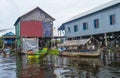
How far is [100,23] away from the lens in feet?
124

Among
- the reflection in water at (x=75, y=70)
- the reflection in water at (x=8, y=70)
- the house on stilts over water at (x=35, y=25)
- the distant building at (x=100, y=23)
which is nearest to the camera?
the reflection in water at (x=75, y=70)

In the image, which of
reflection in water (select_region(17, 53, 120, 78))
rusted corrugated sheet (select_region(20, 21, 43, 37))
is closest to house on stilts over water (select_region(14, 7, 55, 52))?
rusted corrugated sheet (select_region(20, 21, 43, 37))

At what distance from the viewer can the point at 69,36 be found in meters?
52.4

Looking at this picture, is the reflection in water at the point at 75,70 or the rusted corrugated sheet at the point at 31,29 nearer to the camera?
the reflection in water at the point at 75,70

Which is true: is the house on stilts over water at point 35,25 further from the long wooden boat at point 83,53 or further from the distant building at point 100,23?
the long wooden boat at point 83,53

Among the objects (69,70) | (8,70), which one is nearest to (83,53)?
(69,70)

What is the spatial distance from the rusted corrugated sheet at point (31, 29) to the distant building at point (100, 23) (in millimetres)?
7875

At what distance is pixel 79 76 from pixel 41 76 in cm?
280

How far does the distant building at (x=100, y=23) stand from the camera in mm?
33906

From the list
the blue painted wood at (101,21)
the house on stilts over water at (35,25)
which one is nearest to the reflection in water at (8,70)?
the blue painted wood at (101,21)

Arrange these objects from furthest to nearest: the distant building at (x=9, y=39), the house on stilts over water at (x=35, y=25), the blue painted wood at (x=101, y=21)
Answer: the distant building at (x=9, y=39) < the house on stilts over water at (x=35, y=25) < the blue painted wood at (x=101, y=21)

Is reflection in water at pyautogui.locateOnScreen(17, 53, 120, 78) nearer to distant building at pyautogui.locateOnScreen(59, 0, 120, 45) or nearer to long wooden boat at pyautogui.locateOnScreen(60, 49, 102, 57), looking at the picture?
long wooden boat at pyautogui.locateOnScreen(60, 49, 102, 57)

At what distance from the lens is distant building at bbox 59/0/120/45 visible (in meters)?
33.9

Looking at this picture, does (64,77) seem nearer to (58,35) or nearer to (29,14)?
Answer: (29,14)
